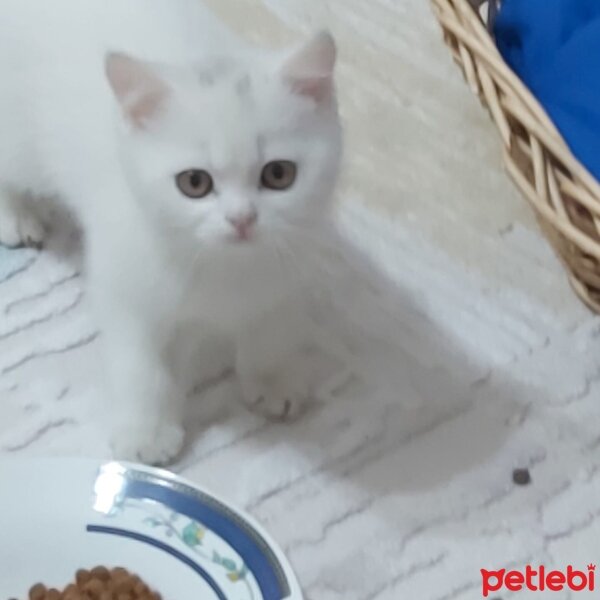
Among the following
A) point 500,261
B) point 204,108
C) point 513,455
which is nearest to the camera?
point 204,108

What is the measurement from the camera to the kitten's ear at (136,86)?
0.89 m

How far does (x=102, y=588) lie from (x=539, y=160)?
22.0 inches

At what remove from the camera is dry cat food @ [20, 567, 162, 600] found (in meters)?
0.96

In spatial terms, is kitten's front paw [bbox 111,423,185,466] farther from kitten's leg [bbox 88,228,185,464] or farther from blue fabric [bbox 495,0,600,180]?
blue fabric [bbox 495,0,600,180]

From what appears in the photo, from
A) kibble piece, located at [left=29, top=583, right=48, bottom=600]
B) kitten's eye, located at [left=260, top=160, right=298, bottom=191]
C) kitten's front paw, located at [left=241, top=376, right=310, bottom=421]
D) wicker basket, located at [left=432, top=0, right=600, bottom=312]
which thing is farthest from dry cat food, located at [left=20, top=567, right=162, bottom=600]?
wicker basket, located at [left=432, top=0, right=600, bottom=312]

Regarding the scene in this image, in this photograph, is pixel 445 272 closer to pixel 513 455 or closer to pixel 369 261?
pixel 369 261

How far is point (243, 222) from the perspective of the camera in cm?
89

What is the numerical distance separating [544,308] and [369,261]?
0.23 meters

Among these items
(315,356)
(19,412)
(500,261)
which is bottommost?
(19,412)

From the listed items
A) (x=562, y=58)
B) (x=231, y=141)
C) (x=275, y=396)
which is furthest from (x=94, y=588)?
(x=562, y=58)

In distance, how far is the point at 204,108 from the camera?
0.90 m

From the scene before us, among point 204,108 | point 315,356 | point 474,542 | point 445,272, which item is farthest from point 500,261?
point 204,108

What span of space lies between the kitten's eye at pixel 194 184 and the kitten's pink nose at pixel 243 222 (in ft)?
0.12

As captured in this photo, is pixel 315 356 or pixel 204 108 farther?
pixel 315 356
